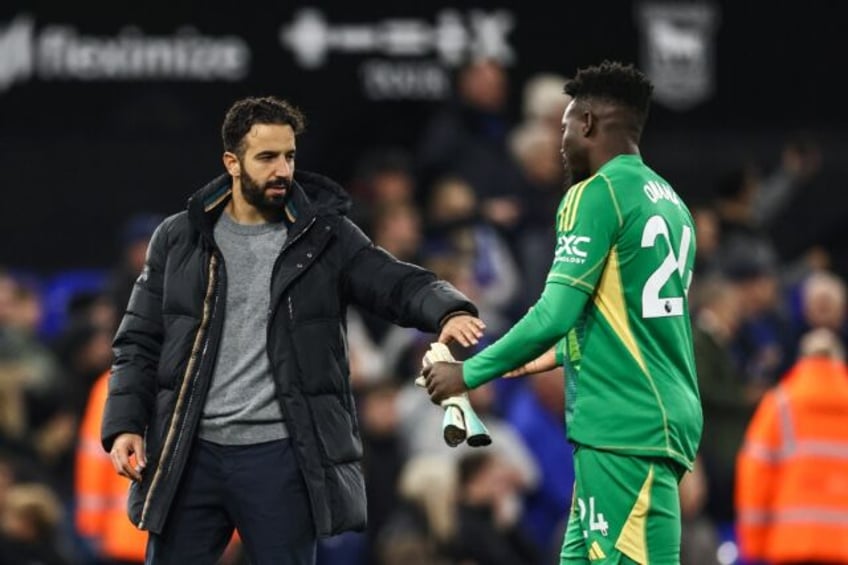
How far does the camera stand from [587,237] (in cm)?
730

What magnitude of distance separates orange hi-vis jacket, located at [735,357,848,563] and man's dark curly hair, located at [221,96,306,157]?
5.00 metres

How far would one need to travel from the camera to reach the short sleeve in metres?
Result: 7.30

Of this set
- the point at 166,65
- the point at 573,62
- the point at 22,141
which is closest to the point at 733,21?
the point at 573,62

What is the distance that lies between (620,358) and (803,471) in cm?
504

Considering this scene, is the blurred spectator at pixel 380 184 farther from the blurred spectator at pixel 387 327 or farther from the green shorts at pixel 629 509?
the green shorts at pixel 629 509

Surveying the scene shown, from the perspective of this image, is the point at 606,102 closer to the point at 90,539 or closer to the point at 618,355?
the point at 618,355

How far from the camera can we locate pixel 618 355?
7375 mm

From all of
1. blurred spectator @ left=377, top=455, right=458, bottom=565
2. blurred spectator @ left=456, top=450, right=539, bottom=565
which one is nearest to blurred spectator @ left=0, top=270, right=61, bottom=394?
blurred spectator @ left=377, top=455, right=458, bottom=565

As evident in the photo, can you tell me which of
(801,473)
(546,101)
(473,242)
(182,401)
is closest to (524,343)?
(182,401)

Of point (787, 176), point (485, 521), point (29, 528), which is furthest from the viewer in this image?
point (787, 176)

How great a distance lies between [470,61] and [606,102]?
7.28 m

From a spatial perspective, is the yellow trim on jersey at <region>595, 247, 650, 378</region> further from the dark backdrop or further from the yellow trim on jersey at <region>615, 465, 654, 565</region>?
the dark backdrop

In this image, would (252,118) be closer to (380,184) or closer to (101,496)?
(101,496)

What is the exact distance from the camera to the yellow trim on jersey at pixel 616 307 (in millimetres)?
7355
